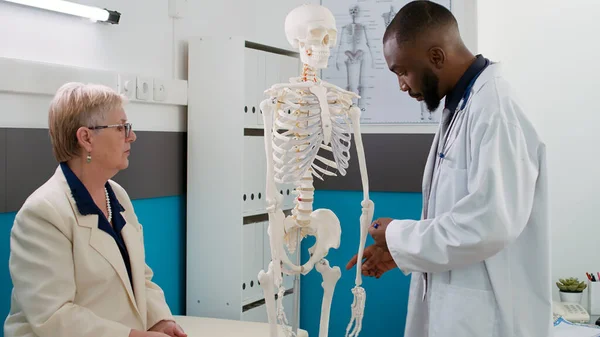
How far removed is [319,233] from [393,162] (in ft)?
4.26

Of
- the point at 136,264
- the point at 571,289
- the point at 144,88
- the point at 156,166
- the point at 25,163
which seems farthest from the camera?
the point at 571,289

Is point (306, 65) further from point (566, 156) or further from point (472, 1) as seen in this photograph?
point (566, 156)

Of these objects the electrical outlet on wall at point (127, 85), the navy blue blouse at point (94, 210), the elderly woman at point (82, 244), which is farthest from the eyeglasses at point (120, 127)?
the electrical outlet on wall at point (127, 85)

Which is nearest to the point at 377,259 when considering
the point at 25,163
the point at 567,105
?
the point at 25,163

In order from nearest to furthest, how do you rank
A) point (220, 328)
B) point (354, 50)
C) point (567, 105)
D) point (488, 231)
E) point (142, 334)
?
point (488, 231) → point (142, 334) → point (220, 328) → point (354, 50) → point (567, 105)

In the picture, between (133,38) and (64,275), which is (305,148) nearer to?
(64,275)

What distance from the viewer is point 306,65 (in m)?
2.47

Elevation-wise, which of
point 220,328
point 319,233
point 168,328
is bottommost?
point 220,328

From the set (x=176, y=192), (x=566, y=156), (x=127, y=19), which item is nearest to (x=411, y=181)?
(x=566, y=156)

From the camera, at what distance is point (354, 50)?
373cm

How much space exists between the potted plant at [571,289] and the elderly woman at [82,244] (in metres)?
2.21

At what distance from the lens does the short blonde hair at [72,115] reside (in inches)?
82.0

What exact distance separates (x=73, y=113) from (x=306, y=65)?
81 centimetres

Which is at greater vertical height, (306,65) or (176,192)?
(306,65)
